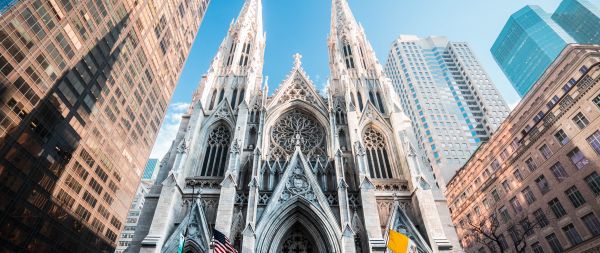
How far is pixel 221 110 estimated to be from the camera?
25.3 meters

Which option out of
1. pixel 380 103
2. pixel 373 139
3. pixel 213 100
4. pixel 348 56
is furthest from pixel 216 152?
pixel 348 56

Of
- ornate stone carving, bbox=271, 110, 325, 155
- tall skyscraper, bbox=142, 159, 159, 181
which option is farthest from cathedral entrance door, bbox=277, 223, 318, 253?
tall skyscraper, bbox=142, 159, 159, 181

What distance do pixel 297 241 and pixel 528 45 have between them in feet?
289

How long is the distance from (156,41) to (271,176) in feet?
104

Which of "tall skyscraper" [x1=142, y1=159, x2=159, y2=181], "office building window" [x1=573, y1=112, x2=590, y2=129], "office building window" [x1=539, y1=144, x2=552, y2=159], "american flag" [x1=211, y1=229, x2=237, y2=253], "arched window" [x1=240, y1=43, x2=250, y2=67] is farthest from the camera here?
"tall skyscraper" [x1=142, y1=159, x2=159, y2=181]

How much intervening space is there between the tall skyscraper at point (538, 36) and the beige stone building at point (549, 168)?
43.3 metres

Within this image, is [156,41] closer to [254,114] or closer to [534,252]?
[254,114]

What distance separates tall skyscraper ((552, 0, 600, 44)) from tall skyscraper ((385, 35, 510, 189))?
22804mm

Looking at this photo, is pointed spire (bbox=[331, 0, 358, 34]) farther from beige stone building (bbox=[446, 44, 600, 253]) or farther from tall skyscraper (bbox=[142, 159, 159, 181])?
tall skyscraper (bbox=[142, 159, 159, 181])

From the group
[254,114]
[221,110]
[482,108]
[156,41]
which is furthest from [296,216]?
[482,108]

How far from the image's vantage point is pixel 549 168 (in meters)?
28.1

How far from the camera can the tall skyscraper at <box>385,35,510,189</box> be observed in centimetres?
5572

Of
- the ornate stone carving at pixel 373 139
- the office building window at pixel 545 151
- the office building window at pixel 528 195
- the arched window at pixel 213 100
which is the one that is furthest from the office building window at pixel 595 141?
the arched window at pixel 213 100

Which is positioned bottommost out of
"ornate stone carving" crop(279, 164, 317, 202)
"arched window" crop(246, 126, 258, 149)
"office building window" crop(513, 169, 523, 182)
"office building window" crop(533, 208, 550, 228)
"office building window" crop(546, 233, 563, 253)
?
"office building window" crop(546, 233, 563, 253)
